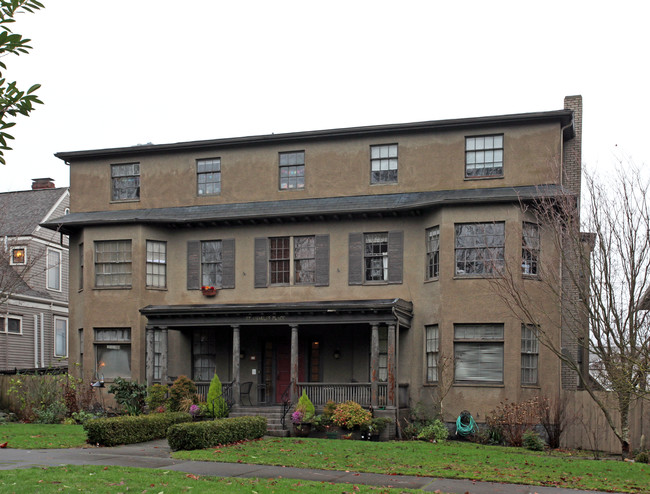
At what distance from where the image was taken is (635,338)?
1627cm

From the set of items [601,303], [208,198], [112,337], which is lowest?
[112,337]

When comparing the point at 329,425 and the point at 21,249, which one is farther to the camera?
the point at 21,249

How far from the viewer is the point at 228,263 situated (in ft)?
88.7

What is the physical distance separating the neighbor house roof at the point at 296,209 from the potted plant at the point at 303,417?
652 cm

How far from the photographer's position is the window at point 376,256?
25.5 metres

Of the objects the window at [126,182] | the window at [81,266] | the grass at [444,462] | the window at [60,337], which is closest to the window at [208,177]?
the window at [126,182]

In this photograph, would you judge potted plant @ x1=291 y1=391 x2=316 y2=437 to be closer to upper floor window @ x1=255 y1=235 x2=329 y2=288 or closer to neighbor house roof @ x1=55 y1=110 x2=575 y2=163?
upper floor window @ x1=255 y1=235 x2=329 y2=288

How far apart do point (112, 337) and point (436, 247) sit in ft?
39.7

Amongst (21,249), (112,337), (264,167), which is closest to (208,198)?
(264,167)

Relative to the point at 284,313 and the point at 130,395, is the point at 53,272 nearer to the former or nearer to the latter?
the point at 130,395

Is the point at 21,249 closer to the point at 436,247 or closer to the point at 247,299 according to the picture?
the point at 247,299

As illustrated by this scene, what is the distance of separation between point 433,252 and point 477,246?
1575mm

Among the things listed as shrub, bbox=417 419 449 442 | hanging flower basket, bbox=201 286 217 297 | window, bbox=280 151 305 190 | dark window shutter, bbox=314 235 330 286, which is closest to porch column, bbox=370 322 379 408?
shrub, bbox=417 419 449 442

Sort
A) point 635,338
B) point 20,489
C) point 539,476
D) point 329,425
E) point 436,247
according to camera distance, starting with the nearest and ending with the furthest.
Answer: point 20,489
point 539,476
point 635,338
point 329,425
point 436,247
